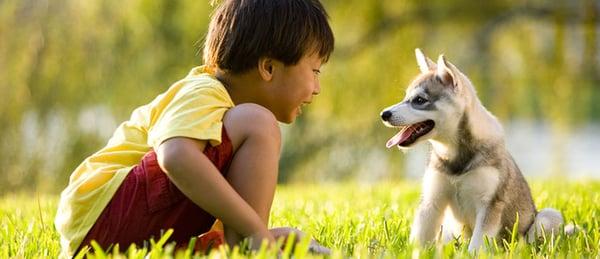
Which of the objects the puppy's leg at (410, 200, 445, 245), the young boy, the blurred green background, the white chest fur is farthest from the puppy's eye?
the blurred green background

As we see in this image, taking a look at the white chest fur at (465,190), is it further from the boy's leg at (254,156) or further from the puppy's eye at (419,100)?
the boy's leg at (254,156)

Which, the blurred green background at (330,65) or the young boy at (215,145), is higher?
the young boy at (215,145)

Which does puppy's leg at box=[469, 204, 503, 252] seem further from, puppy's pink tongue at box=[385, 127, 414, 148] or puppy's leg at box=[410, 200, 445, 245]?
puppy's pink tongue at box=[385, 127, 414, 148]

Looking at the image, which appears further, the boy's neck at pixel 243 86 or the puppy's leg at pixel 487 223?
the puppy's leg at pixel 487 223

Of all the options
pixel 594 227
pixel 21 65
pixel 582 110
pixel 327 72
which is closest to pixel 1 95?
pixel 21 65

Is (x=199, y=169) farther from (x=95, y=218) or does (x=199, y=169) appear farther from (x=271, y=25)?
(x=271, y=25)

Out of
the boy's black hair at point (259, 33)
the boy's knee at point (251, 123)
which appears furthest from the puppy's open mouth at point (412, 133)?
the boy's knee at point (251, 123)

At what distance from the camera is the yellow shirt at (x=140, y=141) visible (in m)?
2.26

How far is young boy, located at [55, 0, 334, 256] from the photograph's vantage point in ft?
7.34

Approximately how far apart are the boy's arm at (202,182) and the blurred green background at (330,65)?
504 centimetres

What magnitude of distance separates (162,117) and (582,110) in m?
6.02

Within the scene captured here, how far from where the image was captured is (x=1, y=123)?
292 inches

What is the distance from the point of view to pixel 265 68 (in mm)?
2537

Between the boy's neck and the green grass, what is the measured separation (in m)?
0.45
